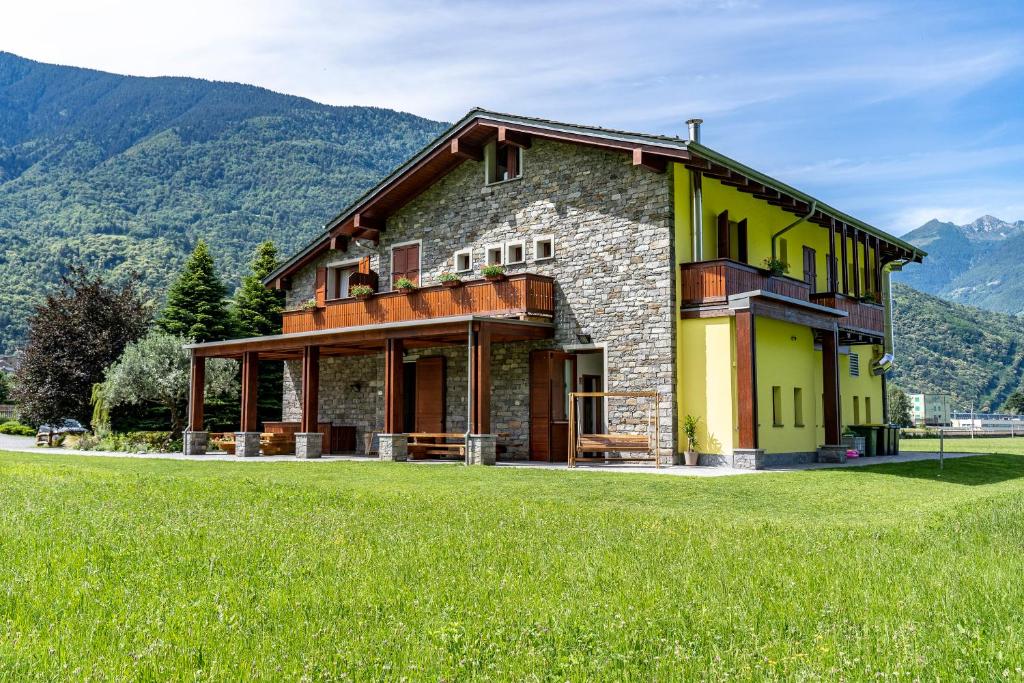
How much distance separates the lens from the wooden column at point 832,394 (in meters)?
21.5

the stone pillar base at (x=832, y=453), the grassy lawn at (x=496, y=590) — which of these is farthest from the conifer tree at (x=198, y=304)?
the grassy lawn at (x=496, y=590)

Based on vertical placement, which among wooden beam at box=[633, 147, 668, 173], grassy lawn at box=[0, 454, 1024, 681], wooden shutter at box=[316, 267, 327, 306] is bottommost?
grassy lawn at box=[0, 454, 1024, 681]

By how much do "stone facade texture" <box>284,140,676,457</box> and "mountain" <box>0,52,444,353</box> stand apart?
62150 millimetres

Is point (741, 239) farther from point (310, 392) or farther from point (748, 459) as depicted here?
point (310, 392)

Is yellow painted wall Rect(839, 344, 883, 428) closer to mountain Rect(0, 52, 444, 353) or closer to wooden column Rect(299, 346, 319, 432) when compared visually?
wooden column Rect(299, 346, 319, 432)

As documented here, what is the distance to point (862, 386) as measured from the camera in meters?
28.2

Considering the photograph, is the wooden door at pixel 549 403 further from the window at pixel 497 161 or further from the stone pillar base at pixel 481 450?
the window at pixel 497 161

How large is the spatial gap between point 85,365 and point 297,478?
83.5 feet

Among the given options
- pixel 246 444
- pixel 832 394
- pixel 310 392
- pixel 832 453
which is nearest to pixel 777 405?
pixel 832 394

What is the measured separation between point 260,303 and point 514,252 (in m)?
20.8

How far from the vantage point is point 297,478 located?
14.9 metres

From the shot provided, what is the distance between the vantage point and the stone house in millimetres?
19469

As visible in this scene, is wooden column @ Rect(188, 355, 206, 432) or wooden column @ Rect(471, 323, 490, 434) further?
wooden column @ Rect(188, 355, 206, 432)

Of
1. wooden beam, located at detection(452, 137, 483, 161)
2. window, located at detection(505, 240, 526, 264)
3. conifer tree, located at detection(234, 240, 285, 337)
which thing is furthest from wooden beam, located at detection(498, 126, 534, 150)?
conifer tree, located at detection(234, 240, 285, 337)
